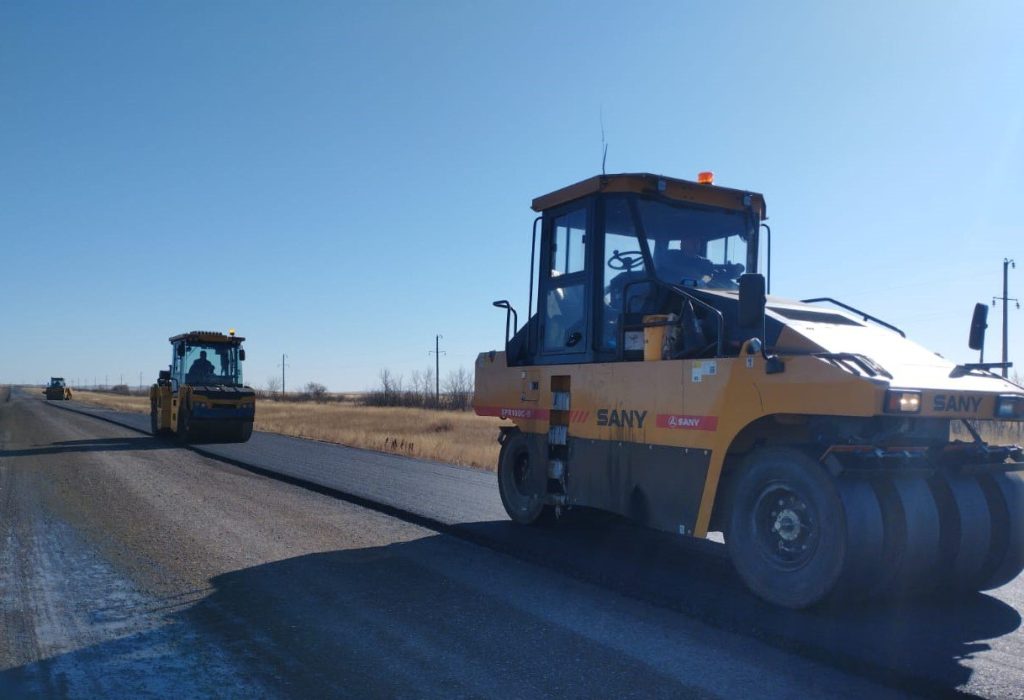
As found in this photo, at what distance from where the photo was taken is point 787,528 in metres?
5.38

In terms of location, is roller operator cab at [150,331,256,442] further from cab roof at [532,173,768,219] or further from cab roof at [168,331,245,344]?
cab roof at [532,173,768,219]

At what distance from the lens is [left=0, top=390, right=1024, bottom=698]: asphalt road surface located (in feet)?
13.5

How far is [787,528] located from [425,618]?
2352 millimetres

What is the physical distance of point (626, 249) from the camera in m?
7.31

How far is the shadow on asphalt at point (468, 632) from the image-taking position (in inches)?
162

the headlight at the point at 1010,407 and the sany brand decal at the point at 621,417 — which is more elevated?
the headlight at the point at 1010,407

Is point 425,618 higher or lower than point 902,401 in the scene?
lower

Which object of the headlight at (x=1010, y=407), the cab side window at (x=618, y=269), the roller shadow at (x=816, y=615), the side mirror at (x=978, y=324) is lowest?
the roller shadow at (x=816, y=615)

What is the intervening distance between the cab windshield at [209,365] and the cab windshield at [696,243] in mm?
15805

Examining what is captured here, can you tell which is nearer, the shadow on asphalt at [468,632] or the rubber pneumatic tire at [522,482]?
the shadow on asphalt at [468,632]

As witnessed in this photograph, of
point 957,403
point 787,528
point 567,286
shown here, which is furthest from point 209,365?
point 957,403

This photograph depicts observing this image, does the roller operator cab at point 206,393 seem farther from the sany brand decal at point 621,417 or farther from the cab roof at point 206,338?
the sany brand decal at point 621,417

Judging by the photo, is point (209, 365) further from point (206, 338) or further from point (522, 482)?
point (522, 482)

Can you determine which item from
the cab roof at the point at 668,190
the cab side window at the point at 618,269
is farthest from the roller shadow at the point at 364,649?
the cab roof at the point at 668,190
